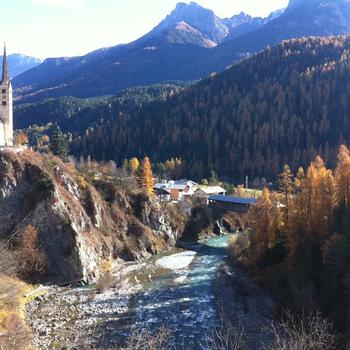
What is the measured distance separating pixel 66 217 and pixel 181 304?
21216 mm

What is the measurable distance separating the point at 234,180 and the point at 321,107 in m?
48.2

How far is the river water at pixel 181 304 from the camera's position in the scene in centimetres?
4350

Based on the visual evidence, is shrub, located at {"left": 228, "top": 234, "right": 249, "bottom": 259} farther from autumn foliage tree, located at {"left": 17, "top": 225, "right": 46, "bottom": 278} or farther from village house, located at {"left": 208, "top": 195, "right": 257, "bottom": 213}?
village house, located at {"left": 208, "top": 195, "right": 257, "bottom": 213}

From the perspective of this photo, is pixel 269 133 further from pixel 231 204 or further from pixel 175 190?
pixel 175 190

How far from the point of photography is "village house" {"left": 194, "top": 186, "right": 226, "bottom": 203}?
370 feet

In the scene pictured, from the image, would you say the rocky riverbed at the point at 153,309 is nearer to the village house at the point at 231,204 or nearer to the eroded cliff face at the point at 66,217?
the eroded cliff face at the point at 66,217

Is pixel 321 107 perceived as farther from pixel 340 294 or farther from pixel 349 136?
pixel 340 294

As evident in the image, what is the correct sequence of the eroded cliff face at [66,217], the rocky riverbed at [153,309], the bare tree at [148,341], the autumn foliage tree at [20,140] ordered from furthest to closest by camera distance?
the autumn foliage tree at [20,140] < the eroded cliff face at [66,217] < the rocky riverbed at [153,309] < the bare tree at [148,341]

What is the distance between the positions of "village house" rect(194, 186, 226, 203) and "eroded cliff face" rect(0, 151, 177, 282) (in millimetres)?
32457

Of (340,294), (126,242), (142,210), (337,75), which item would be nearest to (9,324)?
(340,294)

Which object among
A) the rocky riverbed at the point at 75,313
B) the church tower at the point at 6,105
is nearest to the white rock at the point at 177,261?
the rocky riverbed at the point at 75,313

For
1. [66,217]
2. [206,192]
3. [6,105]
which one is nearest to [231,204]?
[206,192]

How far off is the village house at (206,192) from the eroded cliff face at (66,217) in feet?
106

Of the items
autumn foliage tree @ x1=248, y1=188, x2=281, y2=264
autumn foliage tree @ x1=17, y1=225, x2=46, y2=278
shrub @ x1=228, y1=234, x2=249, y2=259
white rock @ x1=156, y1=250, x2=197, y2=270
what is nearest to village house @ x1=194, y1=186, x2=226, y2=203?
white rock @ x1=156, y1=250, x2=197, y2=270
